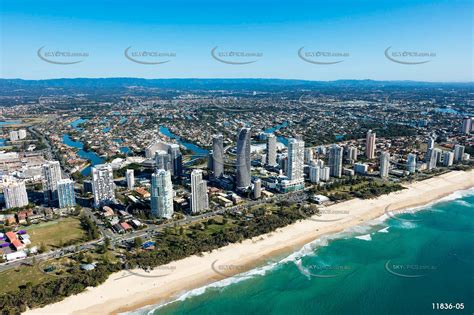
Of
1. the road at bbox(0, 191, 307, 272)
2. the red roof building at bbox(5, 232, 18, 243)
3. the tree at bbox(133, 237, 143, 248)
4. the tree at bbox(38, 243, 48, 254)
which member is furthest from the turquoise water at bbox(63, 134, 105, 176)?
the tree at bbox(133, 237, 143, 248)

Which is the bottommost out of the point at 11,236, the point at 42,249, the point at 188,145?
the point at 42,249

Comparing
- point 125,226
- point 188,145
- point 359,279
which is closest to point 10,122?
point 188,145

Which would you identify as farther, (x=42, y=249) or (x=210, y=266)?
(x=42, y=249)

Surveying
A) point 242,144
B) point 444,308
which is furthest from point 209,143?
point 444,308

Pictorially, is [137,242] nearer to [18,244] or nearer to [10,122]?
[18,244]

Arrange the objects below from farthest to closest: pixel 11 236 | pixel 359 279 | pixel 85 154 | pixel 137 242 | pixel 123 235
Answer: pixel 85 154
pixel 123 235
pixel 11 236
pixel 137 242
pixel 359 279

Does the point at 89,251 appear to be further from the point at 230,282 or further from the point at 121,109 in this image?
the point at 121,109

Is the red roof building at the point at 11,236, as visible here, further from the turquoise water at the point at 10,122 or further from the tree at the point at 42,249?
the turquoise water at the point at 10,122
